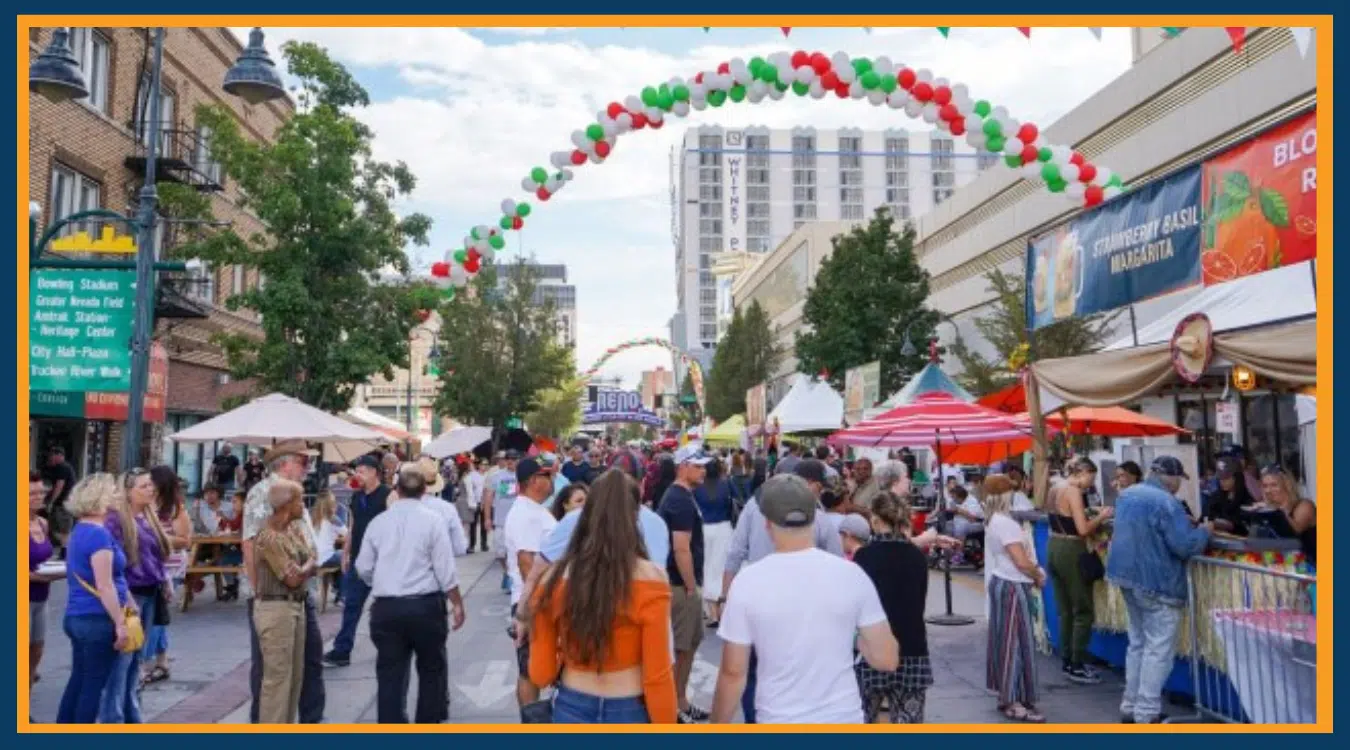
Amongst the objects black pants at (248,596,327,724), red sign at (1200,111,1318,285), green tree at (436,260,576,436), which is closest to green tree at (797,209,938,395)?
green tree at (436,260,576,436)

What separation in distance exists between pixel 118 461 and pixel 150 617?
16.0 meters

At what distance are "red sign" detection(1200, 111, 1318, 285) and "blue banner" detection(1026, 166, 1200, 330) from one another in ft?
0.86

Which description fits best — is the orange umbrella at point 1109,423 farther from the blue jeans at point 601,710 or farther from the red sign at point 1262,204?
the blue jeans at point 601,710

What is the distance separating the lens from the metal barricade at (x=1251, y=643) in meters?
6.02

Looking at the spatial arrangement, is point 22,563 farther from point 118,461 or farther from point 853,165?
point 853,165

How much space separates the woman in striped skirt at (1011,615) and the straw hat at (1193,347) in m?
1.38

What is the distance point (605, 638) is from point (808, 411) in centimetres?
2035

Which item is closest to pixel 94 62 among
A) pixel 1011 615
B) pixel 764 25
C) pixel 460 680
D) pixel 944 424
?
pixel 460 680

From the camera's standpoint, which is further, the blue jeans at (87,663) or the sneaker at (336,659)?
the sneaker at (336,659)

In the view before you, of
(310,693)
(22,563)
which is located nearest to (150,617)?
(310,693)

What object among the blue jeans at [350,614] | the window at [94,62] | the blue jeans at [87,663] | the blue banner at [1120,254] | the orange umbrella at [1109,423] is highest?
the window at [94,62]

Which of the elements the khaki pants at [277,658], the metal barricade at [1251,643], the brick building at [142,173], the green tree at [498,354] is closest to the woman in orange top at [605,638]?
the khaki pants at [277,658]

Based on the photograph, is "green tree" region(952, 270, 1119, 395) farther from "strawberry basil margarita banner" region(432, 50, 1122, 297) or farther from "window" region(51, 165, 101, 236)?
"window" region(51, 165, 101, 236)

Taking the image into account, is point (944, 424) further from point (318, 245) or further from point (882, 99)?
point (318, 245)
